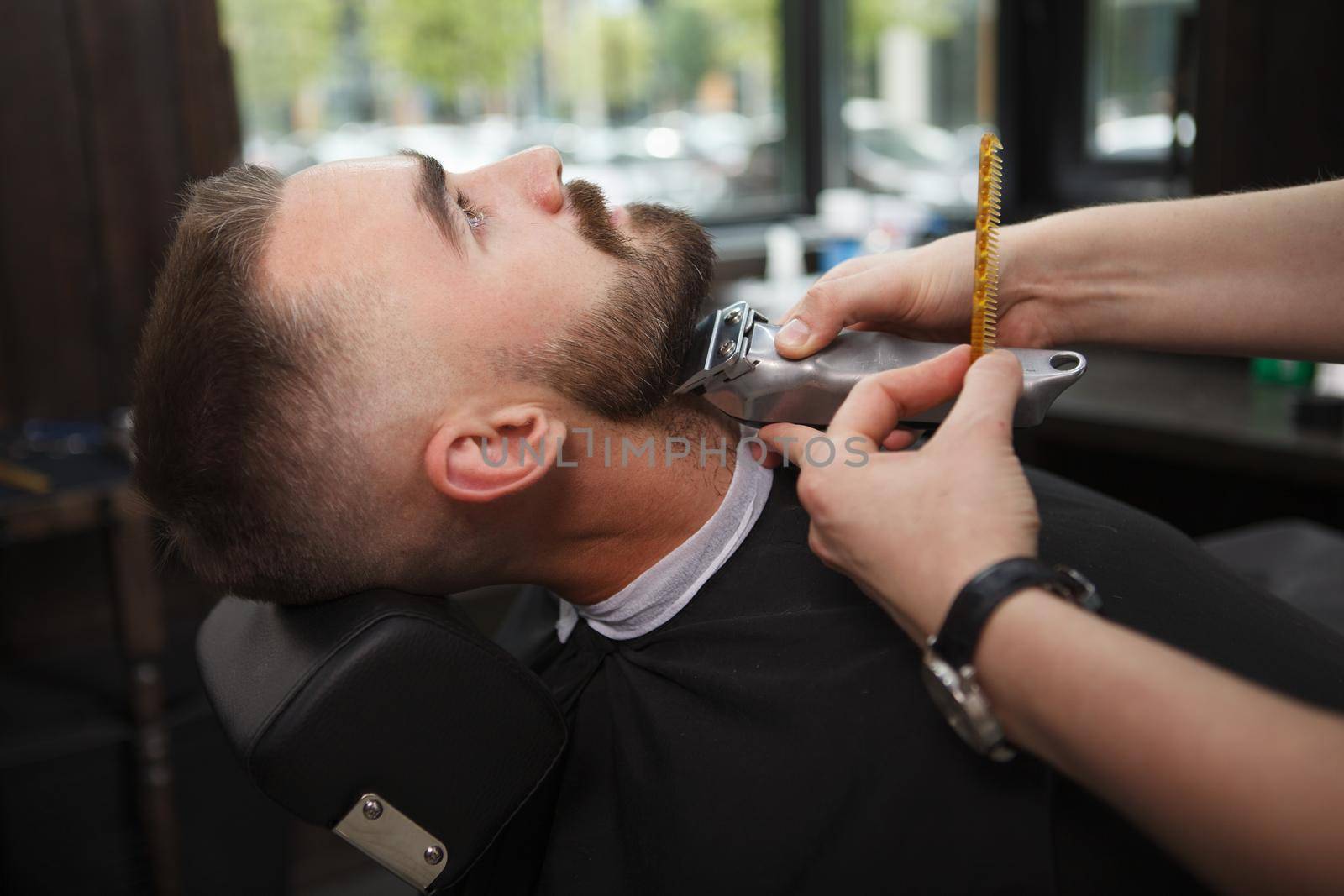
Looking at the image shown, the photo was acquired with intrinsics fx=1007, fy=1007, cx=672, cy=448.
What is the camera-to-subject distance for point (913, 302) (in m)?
1.28

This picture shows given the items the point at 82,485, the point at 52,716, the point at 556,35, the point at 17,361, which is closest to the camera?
the point at 82,485

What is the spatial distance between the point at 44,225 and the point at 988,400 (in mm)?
2697

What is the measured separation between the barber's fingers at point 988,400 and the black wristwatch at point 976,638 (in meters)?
0.13

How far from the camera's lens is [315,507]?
111 centimetres

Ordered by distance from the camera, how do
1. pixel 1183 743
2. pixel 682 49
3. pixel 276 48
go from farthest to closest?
pixel 682 49 < pixel 276 48 < pixel 1183 743

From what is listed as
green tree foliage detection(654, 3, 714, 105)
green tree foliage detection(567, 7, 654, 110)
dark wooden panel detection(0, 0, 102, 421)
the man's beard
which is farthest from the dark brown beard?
green tree foliage detection(654, 3, 714, 105)

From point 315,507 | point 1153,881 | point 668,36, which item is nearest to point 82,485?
point 315,507

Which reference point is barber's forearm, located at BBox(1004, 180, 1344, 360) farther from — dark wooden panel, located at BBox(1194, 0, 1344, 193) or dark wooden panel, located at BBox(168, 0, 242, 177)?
dark wooden panel, located at BBox(168, 0, 242, 177)

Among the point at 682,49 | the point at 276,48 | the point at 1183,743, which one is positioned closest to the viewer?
the point at 1183,743

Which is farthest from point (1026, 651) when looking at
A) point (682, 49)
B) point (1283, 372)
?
point (682, 49)

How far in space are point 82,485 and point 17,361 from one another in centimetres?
83

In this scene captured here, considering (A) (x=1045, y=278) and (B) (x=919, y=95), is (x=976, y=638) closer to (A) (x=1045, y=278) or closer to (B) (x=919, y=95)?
(A) (x=1045, y=278)

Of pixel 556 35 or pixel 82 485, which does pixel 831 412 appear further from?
pixel 556 35

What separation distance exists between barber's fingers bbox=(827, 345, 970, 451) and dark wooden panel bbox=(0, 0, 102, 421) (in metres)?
2.53
